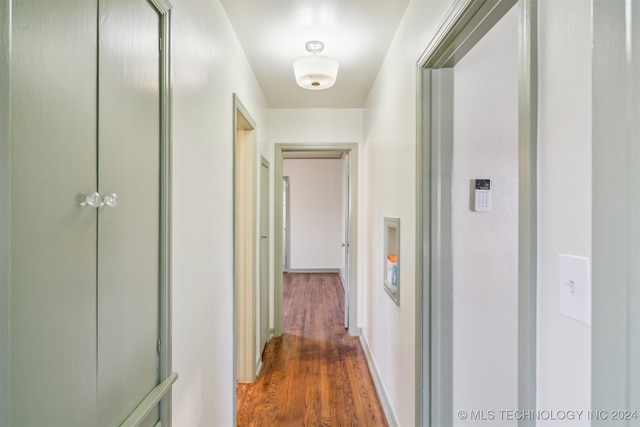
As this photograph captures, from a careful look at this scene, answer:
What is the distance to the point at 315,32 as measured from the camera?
2047mm

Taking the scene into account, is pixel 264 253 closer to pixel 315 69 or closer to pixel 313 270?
pixel 315 69

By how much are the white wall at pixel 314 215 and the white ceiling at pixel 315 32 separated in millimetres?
4097

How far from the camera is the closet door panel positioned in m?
0.57

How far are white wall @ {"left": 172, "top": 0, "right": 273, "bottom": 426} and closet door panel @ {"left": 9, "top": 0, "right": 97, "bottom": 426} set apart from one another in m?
0.46

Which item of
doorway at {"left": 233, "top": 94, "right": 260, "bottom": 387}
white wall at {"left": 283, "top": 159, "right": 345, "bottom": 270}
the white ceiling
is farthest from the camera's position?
white wall at {"left": 283, "top": 159, "right": 345, "bottom": 270}

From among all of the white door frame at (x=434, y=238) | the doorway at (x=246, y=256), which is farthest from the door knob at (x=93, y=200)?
the doorway at (x=246, y=256)

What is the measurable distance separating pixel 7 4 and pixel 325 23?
66.8 inches

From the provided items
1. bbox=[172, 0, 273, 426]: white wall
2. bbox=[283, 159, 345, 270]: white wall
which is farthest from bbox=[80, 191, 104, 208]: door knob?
bbox=[283, 159, 345, 270]: white wall

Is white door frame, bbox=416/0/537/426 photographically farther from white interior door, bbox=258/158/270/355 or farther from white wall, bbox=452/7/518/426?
white interior door, bbox=258/158/270/355

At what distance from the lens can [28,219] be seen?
59 centimetres

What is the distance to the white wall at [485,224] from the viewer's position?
1.51 meters

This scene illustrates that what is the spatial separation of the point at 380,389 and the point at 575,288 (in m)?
2.17

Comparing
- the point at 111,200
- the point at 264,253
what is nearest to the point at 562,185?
the point at 111,200

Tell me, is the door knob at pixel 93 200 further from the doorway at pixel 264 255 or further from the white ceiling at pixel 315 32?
the doorway at pixel 264 255
